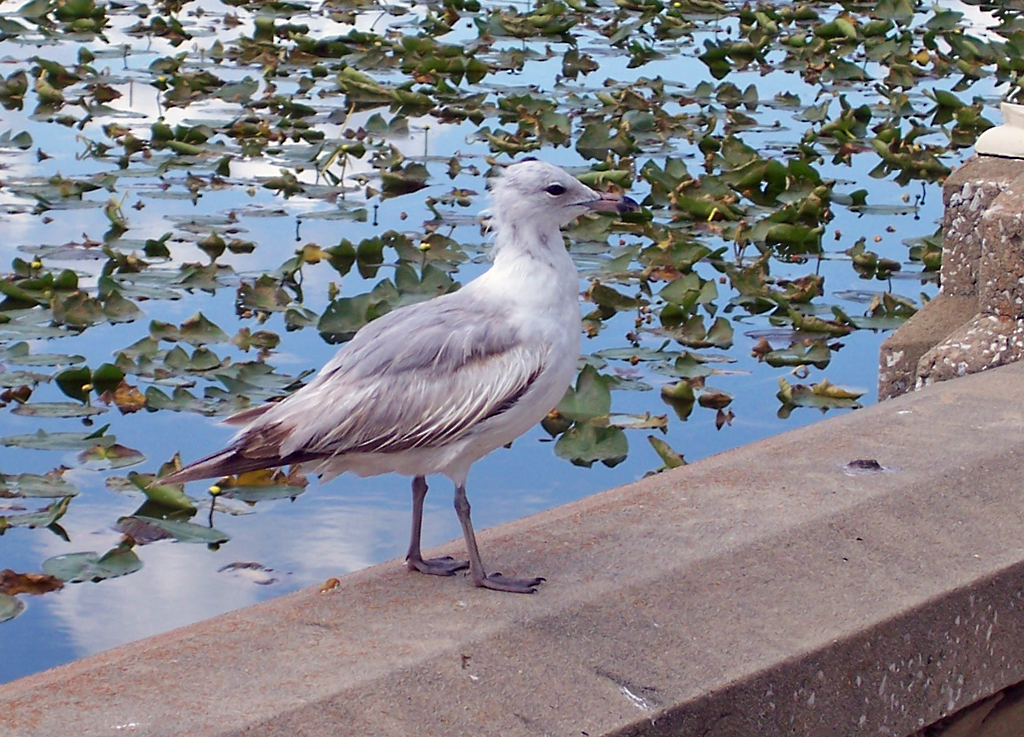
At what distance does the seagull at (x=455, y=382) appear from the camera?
108 inches

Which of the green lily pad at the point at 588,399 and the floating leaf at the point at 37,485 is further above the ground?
the green lily pad at the point at 588,399

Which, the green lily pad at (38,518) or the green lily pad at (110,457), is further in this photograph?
the green lily pad at (110,457)

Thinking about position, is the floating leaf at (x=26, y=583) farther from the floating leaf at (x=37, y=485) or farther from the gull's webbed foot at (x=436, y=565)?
the gull's webbed foot at (x=436, y=565)

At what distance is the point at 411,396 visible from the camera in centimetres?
276

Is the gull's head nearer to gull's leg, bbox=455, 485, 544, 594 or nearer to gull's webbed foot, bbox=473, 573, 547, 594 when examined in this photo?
gull's leg, bbox=455, 485, 544, 594

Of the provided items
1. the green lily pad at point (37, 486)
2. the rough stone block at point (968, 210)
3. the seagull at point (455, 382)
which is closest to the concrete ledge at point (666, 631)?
the seagull at point (455, 382)

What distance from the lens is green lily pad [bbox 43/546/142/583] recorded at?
364cm

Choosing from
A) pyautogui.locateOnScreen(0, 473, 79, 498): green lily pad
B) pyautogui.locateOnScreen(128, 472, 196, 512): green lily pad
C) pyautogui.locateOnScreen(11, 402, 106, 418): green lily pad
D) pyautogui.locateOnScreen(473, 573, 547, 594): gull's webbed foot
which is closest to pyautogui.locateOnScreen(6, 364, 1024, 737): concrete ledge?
pyautogui.locateOnScreen(473, 573, 547, 594): gull's webbed foot

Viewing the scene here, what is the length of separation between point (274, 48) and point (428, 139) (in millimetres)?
2176

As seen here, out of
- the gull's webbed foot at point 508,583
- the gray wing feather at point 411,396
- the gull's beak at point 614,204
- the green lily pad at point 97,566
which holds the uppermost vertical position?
the gull's beak at point 614,204

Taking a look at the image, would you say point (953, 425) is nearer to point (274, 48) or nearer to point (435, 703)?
point (435, 703)

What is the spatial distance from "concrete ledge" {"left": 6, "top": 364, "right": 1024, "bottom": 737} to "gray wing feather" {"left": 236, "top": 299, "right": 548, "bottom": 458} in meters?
0.28

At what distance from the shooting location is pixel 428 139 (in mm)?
8391

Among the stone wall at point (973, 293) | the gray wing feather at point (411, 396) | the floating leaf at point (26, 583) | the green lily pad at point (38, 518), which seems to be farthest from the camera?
the stone wall at point (973, 293)
